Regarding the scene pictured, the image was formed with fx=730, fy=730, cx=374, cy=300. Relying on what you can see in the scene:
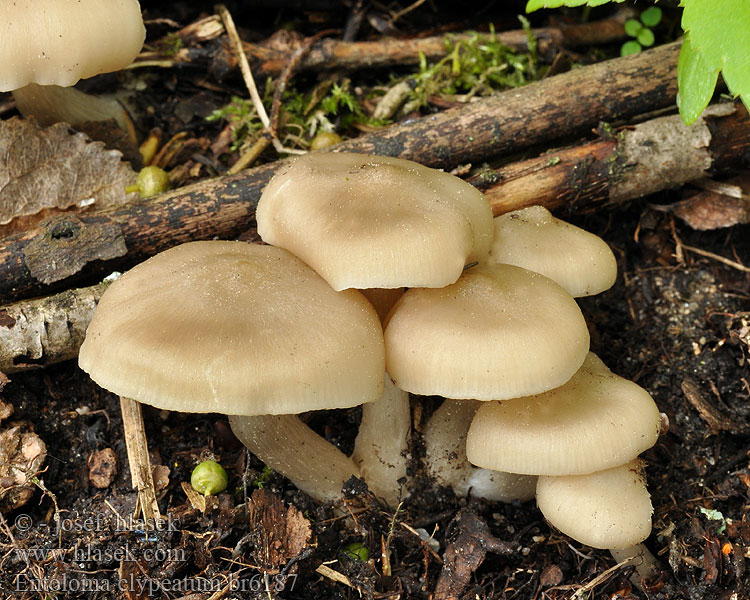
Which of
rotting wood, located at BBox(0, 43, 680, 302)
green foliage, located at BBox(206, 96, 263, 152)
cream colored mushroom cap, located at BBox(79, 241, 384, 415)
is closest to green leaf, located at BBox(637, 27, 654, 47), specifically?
rotting wood, located at BBox(0, 43, 680, 302)

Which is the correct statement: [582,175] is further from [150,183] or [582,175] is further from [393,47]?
[150,183]

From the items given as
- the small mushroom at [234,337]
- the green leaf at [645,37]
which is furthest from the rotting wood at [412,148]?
the small mushroom at [234,337]

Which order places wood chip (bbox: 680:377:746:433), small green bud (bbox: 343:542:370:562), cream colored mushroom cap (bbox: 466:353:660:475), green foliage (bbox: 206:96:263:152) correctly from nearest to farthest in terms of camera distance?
1. cream colored mushroom cap (bbox: 466:353:660:475)
2. small green bud (bbox: 343:542:370:562)
3. wood chip (bbox: 680:377:746:433)
4. green foliage (bbox: 206:96:263:152)

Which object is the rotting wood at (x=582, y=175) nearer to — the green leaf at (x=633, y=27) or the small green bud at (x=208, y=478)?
the small green bud at (x=208, y=478)

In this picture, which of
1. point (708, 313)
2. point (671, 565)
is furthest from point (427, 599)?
point (708, 313)

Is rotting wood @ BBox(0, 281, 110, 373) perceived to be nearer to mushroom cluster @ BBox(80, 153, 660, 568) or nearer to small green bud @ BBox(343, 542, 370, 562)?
mushroom cluster @ BBox(80, 153, 660, 568)

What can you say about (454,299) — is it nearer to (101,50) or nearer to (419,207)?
(419,207)
